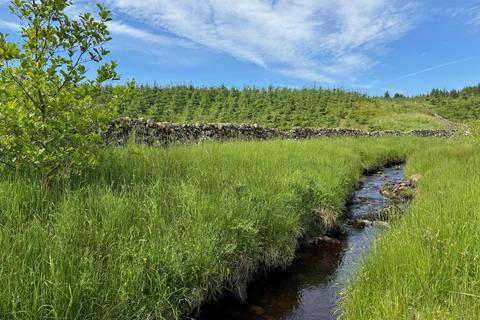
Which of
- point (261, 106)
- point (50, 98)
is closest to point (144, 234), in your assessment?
point (50, 98)

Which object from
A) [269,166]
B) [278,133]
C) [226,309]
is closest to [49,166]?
[226,309]

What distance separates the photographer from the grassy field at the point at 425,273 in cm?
318

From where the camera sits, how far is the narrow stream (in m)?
4.95

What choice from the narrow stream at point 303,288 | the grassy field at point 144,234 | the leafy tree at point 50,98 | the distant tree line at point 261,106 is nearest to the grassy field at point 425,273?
the grassy field at point 144,234

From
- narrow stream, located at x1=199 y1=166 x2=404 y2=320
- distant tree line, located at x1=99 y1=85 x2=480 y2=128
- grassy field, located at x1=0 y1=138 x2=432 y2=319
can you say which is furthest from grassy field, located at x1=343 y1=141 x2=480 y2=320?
distant tree line, located at x1=99 y1=85 x2=480 y2=128

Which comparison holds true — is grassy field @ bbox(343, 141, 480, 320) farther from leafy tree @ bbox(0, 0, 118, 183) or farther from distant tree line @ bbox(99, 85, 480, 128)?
distant tree line @ bbox(99, 85, 480, 128)

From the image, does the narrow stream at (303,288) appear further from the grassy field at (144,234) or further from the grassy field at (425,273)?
the grassy field at (425,273)

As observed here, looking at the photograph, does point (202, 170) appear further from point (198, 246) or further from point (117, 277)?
point (117, 277)

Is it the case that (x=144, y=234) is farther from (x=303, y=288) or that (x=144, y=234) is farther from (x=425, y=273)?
(x=425, y=273)

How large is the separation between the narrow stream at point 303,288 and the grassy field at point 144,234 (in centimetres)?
27

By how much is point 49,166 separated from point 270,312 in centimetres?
376

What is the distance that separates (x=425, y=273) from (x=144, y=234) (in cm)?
313

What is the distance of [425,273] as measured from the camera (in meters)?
3.66

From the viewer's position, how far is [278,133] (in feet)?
70.3
